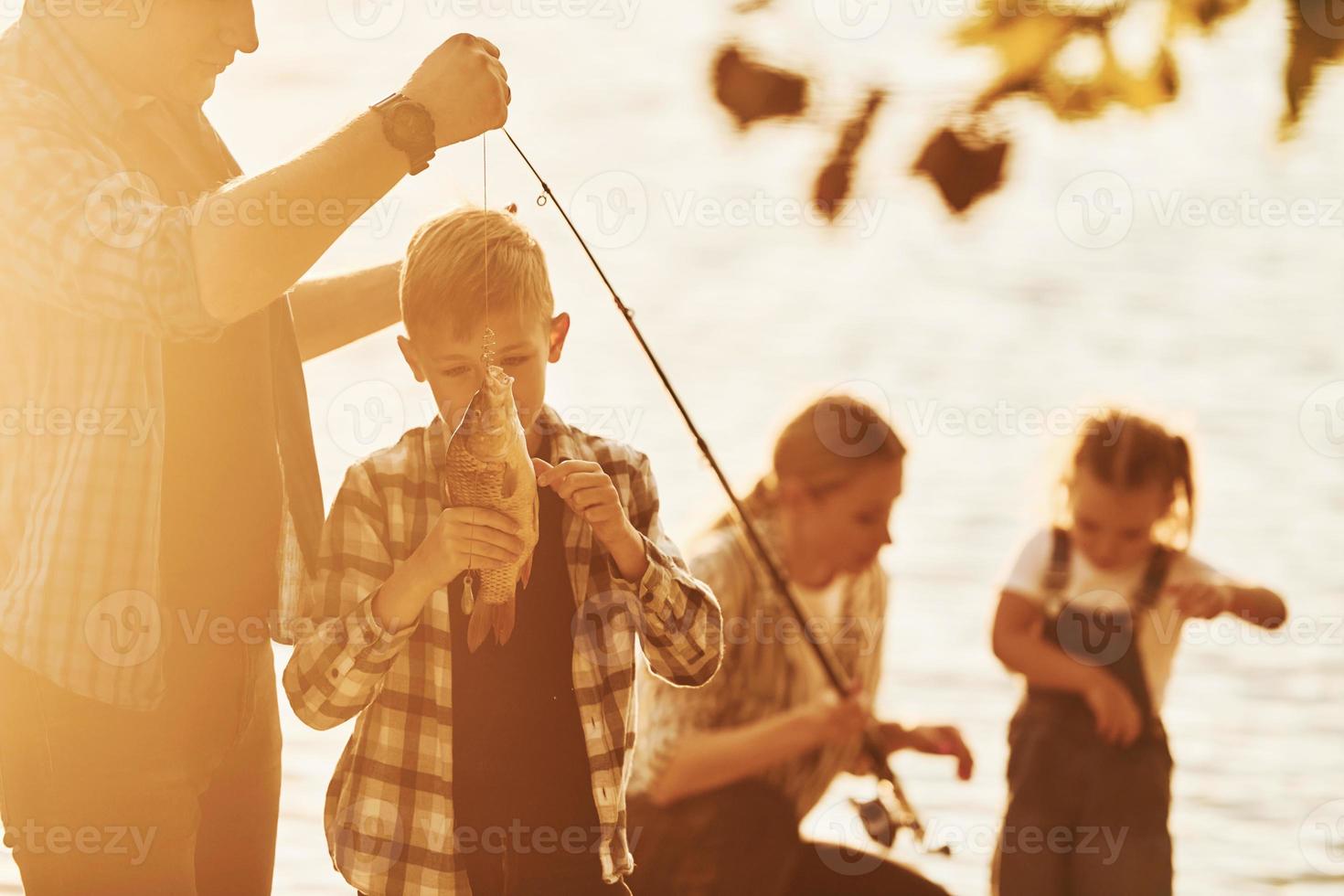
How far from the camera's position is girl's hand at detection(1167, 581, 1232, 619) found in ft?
10.4

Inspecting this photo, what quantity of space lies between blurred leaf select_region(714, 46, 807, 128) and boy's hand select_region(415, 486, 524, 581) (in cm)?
61

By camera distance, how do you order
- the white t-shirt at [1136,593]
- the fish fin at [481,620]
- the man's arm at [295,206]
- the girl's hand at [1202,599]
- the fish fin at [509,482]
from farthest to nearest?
the white t-shirt at [1136,593]
the girl's hand at [1202,599]
the fish fin at [481,620]
the fish fin at [509,482]
the man's arm at [295,206]

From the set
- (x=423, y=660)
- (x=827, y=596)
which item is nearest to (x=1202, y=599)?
(x=827, y=596)

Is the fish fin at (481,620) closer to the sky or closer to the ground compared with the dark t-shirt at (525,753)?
closer to the sky

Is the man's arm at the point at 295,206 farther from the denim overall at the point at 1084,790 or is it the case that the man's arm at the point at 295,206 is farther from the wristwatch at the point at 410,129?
the denim overall at the point at 1084,790

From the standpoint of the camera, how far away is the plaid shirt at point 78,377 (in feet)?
6.76

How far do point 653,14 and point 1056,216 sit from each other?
2.74m

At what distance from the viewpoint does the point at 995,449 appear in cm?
716

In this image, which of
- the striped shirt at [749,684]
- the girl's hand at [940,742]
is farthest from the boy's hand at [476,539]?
the girl's hand at [940,742]

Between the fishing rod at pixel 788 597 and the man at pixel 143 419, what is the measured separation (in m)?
0.43

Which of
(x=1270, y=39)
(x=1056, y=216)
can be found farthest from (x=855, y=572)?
(x=1056, y=216)

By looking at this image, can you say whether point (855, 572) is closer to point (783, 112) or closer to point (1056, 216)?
point (783, 112)

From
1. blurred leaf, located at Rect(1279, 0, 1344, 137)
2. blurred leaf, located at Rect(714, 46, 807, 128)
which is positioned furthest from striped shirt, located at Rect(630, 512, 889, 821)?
blurred leaf, located at Rect(1279, 0, 1344, 137)

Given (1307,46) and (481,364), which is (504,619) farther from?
(1307,46)
